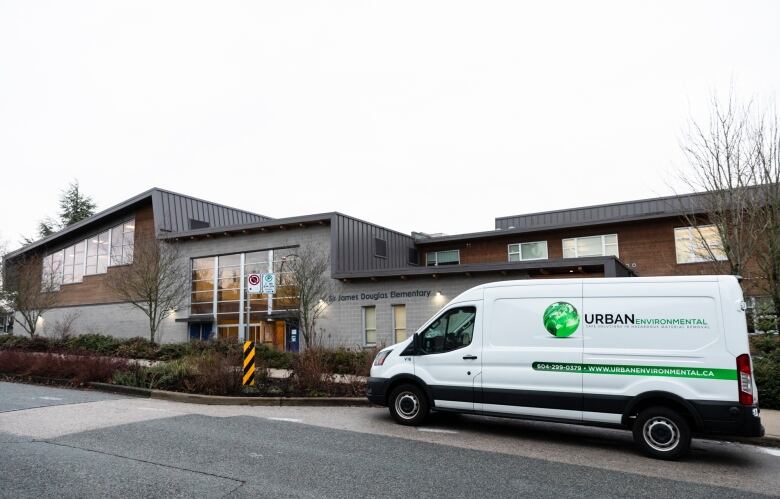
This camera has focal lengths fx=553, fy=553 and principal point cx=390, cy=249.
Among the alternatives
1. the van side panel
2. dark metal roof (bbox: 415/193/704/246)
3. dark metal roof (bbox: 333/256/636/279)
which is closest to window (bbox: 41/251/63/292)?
dark metal roof (bbox: 333/256/636/279)

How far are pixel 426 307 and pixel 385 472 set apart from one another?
55.6ft

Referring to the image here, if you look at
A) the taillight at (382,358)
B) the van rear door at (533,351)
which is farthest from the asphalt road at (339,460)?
the taillight at (382,358)

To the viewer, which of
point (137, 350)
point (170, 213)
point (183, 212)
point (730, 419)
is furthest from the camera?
point (183, 212)

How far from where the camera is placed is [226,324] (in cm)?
2952

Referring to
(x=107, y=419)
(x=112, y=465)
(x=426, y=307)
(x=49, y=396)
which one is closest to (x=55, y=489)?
(x=112, y=465)

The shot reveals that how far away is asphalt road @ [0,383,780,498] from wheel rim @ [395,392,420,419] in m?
0.35

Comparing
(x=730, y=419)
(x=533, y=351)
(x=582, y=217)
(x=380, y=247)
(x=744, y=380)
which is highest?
(x=582, y=217)

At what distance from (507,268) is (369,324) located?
22.7 ft

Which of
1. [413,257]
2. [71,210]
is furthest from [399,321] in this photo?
[71,210]

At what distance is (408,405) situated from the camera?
9414 mm

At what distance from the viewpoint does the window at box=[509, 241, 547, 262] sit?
28.6 m

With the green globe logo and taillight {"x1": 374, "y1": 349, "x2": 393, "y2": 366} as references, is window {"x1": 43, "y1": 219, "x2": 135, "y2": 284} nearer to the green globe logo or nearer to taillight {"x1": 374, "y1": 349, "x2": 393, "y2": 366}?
taillight {"x1": 374, "y1": 349, "x2": 393, "y2": 366}

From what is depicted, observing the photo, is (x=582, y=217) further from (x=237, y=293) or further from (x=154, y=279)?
(x=154, y=279)

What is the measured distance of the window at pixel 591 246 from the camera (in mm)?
26781
